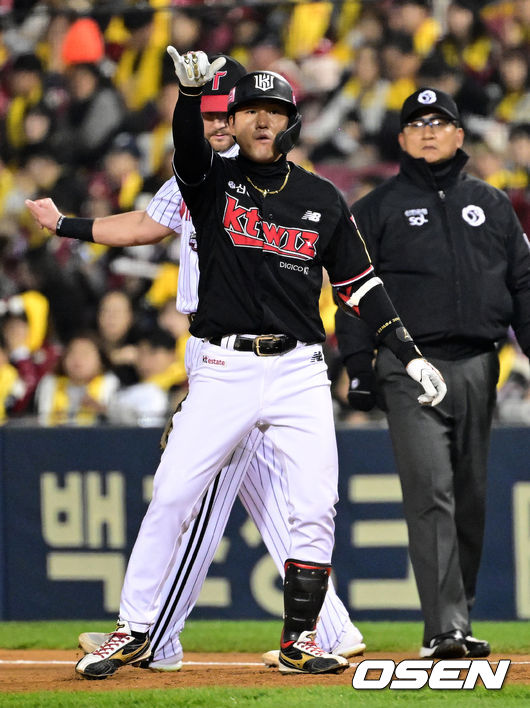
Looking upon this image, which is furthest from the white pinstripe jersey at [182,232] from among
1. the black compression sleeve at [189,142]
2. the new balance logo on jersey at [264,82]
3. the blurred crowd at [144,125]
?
the blurred crowd at [144,125]

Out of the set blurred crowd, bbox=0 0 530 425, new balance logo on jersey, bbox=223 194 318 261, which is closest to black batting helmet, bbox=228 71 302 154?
new balance logo on jersey, bbox=223 194 318 261

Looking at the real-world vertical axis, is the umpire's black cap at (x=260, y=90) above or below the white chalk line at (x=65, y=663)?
above

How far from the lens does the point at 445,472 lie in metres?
5.44

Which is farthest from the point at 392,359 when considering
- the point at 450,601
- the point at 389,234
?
the point at 450,601

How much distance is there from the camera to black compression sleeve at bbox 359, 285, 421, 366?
4.66m

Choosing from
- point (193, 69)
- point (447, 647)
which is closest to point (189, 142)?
point (193, 69)

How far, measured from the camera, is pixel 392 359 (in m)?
5.54

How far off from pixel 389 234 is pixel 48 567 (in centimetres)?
332

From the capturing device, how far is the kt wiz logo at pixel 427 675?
4218 millimetres

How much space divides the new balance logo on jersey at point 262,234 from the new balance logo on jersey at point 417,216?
51.3 inches

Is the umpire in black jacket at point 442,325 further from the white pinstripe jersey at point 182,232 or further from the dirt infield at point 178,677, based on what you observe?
the white pinstripe jersey at point 182,232

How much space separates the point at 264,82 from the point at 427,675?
7.09 ft

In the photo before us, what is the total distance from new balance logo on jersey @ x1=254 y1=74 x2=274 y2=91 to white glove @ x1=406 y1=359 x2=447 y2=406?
1.11 meters

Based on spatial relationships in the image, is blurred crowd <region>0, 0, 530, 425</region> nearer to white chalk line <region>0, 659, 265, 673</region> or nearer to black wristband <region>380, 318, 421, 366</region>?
white chalk line <region>0, 659, 265, 673</region>
